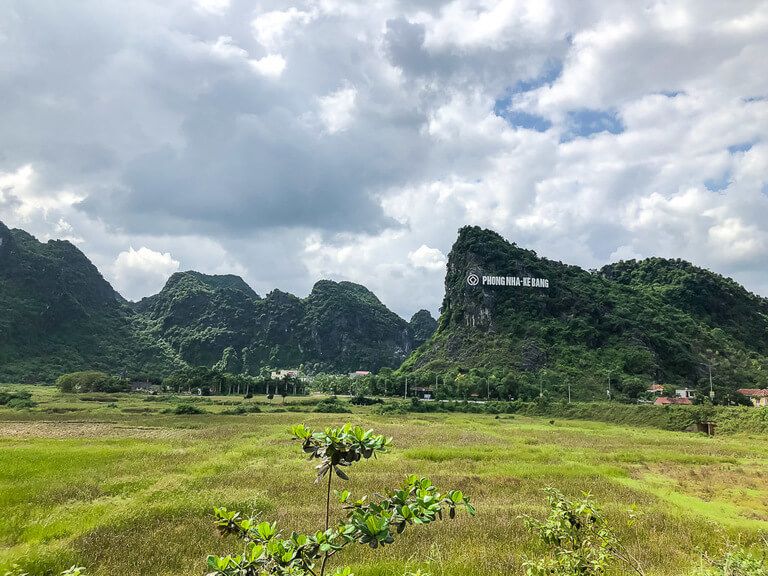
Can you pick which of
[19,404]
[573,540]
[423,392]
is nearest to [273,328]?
[423,392]

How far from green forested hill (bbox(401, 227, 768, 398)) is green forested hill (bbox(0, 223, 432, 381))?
2377 inches

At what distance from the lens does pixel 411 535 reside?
9.91 meters

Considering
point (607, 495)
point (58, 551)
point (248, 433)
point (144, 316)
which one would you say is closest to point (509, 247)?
point (248, 433)

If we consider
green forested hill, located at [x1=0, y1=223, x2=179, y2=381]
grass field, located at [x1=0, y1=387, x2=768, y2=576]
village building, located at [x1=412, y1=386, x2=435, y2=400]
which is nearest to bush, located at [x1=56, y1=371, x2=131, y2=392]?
green forested hill, located at [x1=0, y1=223, x2=179, y2=381]

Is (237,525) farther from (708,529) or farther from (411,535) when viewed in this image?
(708,529)

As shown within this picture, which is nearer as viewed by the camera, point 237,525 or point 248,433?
point 237,525

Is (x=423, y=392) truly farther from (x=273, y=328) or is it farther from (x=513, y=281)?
(x=273, y=328)

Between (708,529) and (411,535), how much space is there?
293 inches

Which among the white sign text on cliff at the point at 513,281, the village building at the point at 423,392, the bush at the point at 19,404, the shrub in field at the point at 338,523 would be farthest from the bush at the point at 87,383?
the shrub in field at the point at 338,523

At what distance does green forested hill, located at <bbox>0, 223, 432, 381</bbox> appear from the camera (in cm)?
12000

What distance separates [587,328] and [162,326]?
144 metres

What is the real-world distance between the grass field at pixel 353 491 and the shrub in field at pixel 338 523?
562cm

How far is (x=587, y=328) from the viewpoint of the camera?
99.9 m

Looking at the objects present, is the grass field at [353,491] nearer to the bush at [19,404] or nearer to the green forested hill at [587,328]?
the bush at [19,404]
